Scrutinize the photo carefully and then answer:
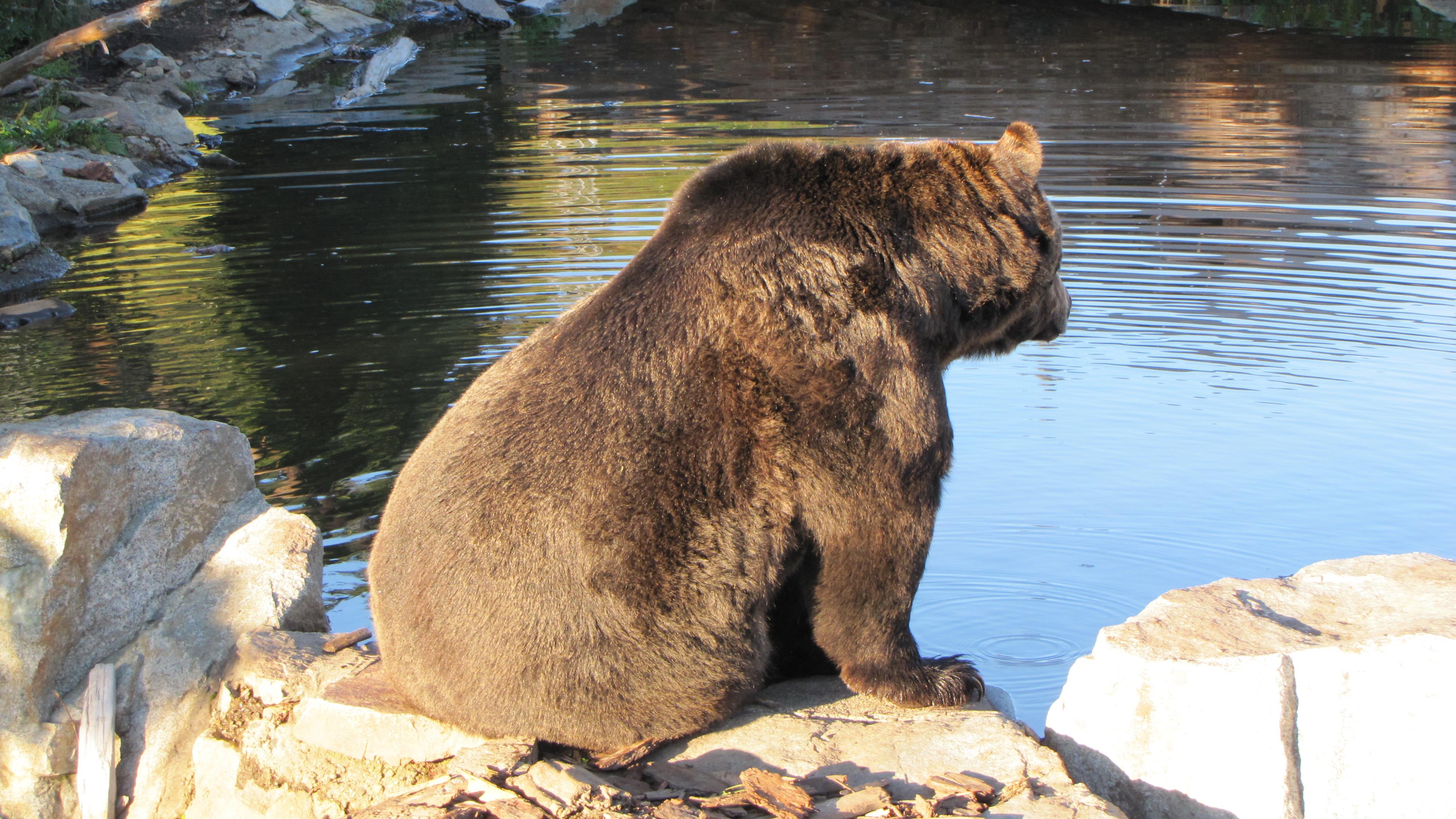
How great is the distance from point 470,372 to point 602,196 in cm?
646

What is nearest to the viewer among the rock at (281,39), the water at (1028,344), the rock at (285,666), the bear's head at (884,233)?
the bear's head at (884,233)

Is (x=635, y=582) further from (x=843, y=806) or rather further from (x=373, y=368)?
(x=373, y=368)

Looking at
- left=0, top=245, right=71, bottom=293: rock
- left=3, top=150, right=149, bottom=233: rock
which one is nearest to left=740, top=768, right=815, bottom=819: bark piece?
A: left=0, top=245, right=71, bottom=293: rock

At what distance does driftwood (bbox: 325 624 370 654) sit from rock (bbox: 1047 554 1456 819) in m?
2.40

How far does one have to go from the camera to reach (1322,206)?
13742 mm

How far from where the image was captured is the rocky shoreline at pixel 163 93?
48.9ft

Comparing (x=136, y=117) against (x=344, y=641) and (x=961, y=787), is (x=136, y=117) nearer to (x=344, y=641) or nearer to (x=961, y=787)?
(x=344, y=641)

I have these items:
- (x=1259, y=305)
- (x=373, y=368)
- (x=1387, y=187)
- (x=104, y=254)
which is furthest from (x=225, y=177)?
(x=1387, y=187)

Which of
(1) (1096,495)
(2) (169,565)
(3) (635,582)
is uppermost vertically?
(3) (635,582)

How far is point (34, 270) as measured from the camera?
43.1 ft

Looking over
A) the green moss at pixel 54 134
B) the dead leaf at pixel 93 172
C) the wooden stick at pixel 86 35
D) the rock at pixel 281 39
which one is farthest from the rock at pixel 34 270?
the rock at pixel 281 39

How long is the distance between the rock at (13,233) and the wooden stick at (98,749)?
10.1 m

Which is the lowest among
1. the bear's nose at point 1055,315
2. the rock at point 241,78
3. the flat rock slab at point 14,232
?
the flat rock slab at point 14,232

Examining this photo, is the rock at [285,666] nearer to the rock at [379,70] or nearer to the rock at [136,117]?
the rock at [136,117]
